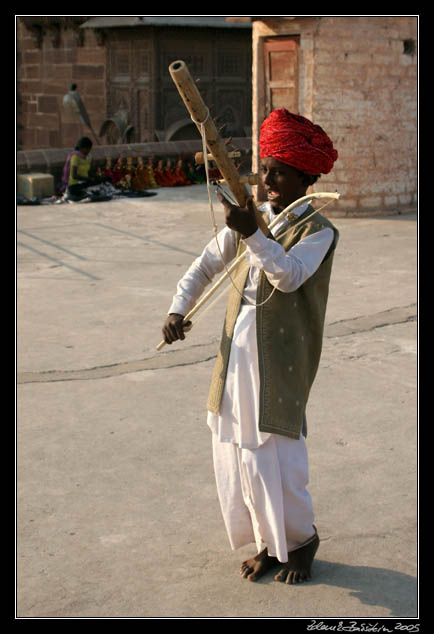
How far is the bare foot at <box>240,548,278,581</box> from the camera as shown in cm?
329

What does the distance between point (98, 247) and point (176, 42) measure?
9.70 m

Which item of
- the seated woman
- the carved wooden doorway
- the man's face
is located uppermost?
the carved wooden doorway

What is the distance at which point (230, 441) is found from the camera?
10.5 feet

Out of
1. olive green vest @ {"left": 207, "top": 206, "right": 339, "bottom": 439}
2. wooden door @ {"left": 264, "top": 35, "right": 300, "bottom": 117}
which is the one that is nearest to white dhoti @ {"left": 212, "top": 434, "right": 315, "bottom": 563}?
olive green vest @ {"left": 207, "top": 206, "right": 339, "bottom": 439}

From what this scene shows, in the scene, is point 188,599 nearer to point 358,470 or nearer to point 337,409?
point 358,470

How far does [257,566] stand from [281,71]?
9.80m

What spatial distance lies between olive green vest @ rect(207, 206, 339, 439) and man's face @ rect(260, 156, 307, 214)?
0.24 feet

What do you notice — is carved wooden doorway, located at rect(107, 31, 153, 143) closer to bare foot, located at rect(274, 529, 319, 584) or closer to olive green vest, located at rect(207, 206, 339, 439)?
olive green vest, located at rect(207, 206, 339, 439)

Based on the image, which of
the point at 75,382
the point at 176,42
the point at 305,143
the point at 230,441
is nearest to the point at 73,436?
the point at 75,382

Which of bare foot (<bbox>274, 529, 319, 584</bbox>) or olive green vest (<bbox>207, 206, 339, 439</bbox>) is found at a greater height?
olive green vest (<bbox>207, 206, 339, 439</bbox>)

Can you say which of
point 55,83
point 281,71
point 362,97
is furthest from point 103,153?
point 55,83

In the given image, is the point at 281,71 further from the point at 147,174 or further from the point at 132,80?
the point at 132,80

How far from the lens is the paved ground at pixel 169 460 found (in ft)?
10.5

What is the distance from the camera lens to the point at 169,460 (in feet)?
14.2
